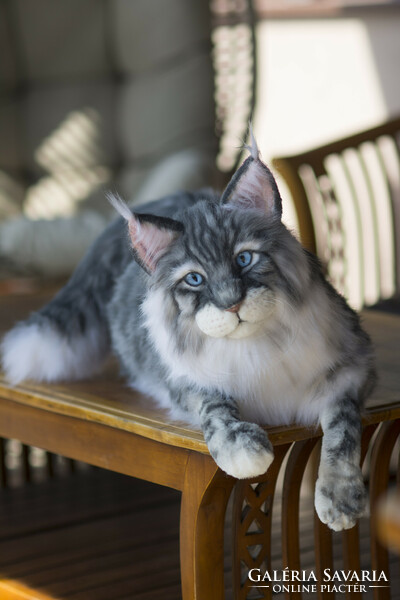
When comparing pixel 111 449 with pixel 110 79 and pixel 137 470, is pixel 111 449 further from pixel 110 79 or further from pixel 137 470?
pixel 110 79

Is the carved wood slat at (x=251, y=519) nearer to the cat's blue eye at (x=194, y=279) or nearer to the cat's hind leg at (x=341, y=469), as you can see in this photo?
the cat's hind leg at (x=341, y=469)

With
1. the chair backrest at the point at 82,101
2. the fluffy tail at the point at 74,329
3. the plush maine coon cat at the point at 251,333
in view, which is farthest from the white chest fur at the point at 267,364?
the chair backrest at the point at 82,101

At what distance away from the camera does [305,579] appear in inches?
51.4

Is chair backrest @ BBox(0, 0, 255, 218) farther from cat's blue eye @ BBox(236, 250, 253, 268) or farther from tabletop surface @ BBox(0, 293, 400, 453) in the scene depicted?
cat's blue eye @ BBox(236, 250, 253, 268)

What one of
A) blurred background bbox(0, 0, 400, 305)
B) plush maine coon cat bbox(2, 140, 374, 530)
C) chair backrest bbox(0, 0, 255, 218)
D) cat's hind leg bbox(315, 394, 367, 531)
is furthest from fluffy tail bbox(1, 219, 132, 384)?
chair backrest bbox(0, 0, 255, 218)

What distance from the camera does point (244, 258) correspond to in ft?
3.34

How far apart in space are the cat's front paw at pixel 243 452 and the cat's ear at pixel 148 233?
0.79 feet

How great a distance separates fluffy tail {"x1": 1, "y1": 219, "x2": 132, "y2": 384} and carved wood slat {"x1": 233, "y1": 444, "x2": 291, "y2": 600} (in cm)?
43

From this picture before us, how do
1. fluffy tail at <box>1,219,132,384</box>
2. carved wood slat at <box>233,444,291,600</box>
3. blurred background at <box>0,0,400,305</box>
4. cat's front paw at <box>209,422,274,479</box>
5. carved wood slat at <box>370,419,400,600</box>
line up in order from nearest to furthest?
cat's front paw at <box>209,422,274,479</box>
carved wood slat at <box>233,444,291,600</box>
carved wood slat at <box>370,419,400,600</box>
fluffy tail at <box>1,219,132,384</box>
blurred background at <box>0,0,400,305</box>

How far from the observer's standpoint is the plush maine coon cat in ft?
3.22

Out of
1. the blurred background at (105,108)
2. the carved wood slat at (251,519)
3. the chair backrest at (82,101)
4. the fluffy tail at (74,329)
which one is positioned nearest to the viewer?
the carved wood slat at (251,519)

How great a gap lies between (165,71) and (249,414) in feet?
6.24

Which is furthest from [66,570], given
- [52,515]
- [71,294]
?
[71,294]

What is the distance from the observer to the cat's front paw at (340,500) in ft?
3.20
